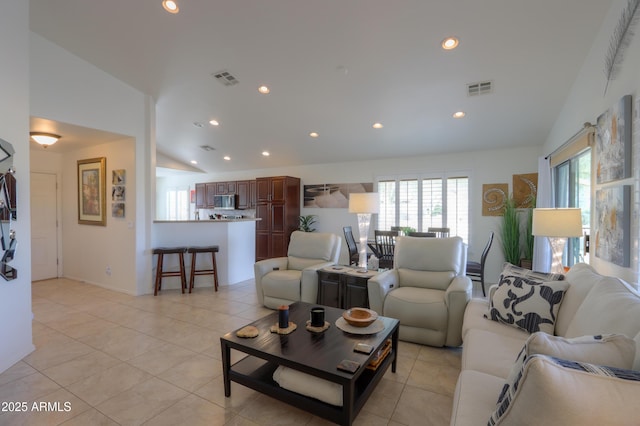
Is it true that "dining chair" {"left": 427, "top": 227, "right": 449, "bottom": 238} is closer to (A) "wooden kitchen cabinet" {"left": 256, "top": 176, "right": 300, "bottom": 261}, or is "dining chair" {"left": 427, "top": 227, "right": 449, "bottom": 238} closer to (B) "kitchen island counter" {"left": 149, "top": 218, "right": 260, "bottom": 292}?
(A) "wooden kitchen cabinet" {"left": 256, "top": 176, "right": 300, "bottom": 261}

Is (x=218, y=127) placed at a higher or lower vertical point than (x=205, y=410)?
higher

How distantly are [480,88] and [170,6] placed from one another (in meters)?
3.72

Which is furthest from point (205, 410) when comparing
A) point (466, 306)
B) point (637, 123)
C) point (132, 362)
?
point (637, 123)

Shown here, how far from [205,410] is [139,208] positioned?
3.59m

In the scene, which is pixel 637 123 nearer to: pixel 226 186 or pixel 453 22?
pixel 453 22

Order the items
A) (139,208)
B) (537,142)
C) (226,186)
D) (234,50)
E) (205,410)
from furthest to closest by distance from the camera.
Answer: (226,186) → (537,142) → (139,208) → (234,50) → (205,410)

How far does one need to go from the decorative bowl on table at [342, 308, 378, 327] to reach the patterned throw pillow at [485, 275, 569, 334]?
37.9 inches

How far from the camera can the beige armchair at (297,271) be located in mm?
3639

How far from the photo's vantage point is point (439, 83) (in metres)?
3.76

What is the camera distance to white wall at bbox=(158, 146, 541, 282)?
5.29 metres

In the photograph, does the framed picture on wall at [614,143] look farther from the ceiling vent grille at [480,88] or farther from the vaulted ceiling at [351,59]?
the ceiling vent grille at [480,88]

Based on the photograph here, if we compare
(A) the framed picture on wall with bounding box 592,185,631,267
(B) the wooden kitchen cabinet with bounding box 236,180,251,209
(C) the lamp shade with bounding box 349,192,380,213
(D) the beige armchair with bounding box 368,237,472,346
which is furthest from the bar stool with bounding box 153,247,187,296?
(A) the framed picture on wall with bounding box 592,185,631,267

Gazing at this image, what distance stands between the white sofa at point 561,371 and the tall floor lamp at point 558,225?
1.54 feet

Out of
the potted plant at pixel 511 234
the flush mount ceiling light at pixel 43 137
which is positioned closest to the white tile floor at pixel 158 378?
the flush mount ceiling light at pixel 43 137
